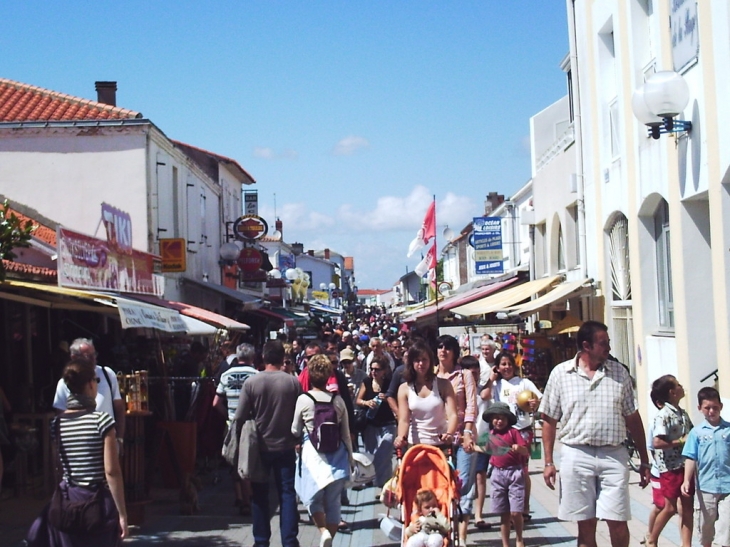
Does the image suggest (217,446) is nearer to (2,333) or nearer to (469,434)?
(2,333)

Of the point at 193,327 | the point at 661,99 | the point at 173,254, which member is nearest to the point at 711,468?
the point at 661,99

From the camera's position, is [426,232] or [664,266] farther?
[426,232]

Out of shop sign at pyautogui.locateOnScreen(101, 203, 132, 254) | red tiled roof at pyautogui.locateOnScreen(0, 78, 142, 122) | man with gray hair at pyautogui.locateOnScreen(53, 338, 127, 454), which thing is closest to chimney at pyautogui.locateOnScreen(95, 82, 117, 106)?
red tiled roof at pyautogui.locateOnScreen(0, 78, 142, 122)

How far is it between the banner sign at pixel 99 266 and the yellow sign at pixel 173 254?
137 inches

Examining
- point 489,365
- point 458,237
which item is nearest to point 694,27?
point 489,365

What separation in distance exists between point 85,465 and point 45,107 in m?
18.2

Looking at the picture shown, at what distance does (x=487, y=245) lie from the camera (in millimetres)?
27281

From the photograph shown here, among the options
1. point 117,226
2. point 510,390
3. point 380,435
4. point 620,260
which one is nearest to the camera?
point 380,435

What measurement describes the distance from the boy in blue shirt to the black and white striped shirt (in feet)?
13.7

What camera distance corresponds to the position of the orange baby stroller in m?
7.23

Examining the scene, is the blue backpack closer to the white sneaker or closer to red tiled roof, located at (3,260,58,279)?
the white sneaker

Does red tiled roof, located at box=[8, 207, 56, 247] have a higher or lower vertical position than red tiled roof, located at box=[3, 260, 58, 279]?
higher

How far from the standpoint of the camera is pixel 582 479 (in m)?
6.37

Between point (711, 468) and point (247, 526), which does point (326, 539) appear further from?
point (711, 468)
